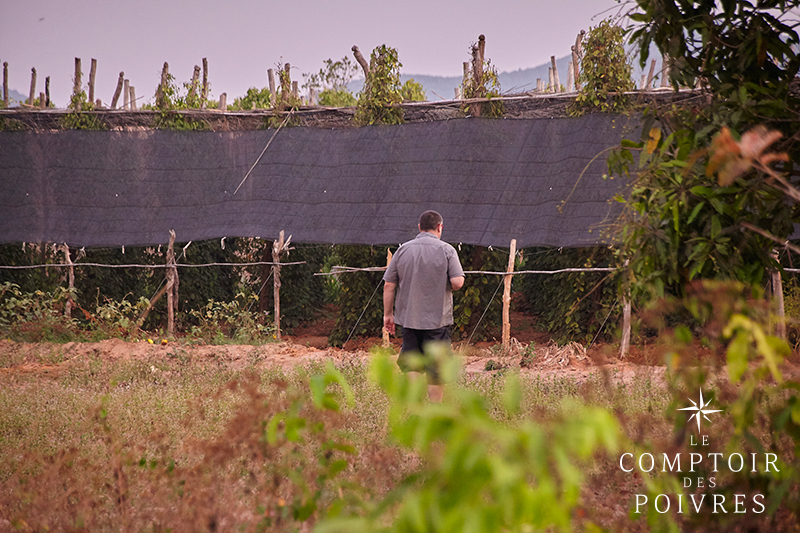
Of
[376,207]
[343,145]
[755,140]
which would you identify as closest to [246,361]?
[376,207]

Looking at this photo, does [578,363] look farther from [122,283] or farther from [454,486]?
[122,283]

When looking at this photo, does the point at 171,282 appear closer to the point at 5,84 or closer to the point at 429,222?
the point at 429,222

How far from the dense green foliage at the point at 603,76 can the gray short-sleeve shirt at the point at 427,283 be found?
537 cm

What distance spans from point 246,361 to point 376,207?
3192mm

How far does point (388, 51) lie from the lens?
411 inches

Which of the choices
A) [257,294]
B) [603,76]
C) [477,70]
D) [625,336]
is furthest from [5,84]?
[625,336]

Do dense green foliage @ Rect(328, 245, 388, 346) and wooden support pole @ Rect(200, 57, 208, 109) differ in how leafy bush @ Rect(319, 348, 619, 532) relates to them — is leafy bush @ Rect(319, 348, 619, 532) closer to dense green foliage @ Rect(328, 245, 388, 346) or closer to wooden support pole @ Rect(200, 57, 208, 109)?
dense green foliage @ Rect(328, 245, 388, 346)

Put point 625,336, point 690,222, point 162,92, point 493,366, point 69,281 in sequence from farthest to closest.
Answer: point 162,92
point 69,281
point 625,336
point 493,366
point 690,222

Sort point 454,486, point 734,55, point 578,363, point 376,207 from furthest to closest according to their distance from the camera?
point 376,207
point 578,363
point 734,55
point 454,486

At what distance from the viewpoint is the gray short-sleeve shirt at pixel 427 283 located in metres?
5.06

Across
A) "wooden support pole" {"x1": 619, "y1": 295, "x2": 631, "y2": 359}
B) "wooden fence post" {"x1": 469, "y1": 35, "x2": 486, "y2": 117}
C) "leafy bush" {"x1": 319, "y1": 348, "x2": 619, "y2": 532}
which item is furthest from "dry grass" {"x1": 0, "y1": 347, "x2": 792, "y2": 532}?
"wooden fence post" {"x1": 469, "y1": 35, "x2": 486, "y2": 117}

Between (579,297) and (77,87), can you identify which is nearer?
(579,297)

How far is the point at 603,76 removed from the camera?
938 cm

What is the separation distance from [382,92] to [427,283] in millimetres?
6341
